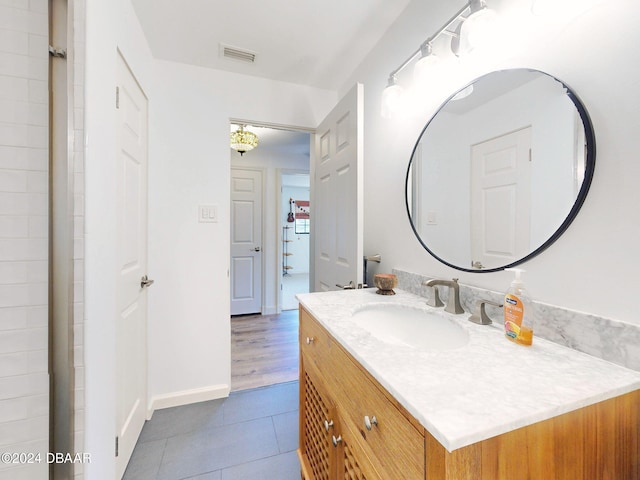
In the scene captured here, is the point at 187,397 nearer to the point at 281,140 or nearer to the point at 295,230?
the point at 281,140

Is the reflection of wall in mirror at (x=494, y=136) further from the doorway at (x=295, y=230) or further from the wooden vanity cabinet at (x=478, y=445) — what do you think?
the doorway at (x=295, y=230)

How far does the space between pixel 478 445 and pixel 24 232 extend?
1.27 meters

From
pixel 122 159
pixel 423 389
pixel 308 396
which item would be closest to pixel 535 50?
pixel 423 389

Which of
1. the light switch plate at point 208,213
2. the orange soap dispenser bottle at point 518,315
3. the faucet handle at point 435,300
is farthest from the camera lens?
the light switch plate at point 208,213

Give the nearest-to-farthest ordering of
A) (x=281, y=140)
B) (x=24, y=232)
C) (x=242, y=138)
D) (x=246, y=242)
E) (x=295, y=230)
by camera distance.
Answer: (x=24, y=232) → (x=242, y=138) → (x=281, y=140) → (x=246, y=242) → (x=295, y=230)

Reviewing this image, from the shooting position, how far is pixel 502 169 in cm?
91

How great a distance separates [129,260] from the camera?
1348mm

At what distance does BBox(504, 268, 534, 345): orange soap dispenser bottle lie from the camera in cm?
71

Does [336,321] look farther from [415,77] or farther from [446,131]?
[415,77]

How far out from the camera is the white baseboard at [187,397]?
173cm

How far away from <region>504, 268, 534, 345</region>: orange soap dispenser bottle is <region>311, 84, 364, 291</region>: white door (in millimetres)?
719

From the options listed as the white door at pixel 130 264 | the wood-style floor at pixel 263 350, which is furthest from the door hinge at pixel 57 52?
the wood-style floor at pixel 263 350

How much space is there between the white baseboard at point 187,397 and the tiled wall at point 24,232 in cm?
101

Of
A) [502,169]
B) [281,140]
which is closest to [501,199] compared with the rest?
[502,169]
